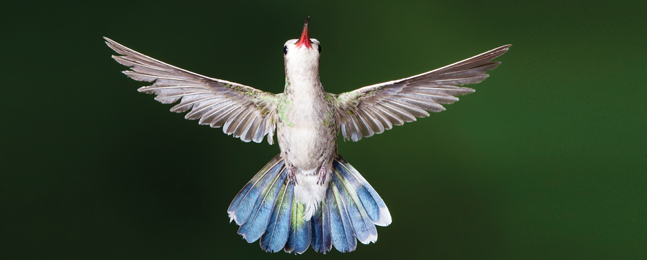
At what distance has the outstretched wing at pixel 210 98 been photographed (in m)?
0.91

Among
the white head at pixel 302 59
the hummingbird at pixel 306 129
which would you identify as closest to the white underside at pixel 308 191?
the hummingbird at pixel 306 129

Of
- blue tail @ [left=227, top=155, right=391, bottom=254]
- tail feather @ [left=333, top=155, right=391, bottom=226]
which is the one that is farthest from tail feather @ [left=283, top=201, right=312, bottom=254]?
tail feather @ [left=333, top=155, right=391, bottom=226]

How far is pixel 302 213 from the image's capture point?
1030mm

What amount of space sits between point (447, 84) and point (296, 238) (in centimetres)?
37

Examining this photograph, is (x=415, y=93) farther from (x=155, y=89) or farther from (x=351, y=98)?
(x=155, y=89)

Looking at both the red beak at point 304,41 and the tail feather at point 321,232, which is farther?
the tail feather at point 321,232

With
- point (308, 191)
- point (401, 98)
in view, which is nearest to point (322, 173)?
point (308, 191)

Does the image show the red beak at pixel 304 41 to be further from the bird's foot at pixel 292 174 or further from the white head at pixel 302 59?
the bird's foot at pixel 292 174

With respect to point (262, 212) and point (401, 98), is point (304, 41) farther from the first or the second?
point (262, 212)

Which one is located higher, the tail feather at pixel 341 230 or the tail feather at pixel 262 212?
the tail feather at pixel 262 212

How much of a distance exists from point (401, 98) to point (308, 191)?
0.23 metres

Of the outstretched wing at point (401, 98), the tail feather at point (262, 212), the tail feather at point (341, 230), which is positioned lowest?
the tail feather at point (341, 230)

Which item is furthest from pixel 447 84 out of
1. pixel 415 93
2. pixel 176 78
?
pixel 176 78

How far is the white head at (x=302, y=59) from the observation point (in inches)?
34.6
